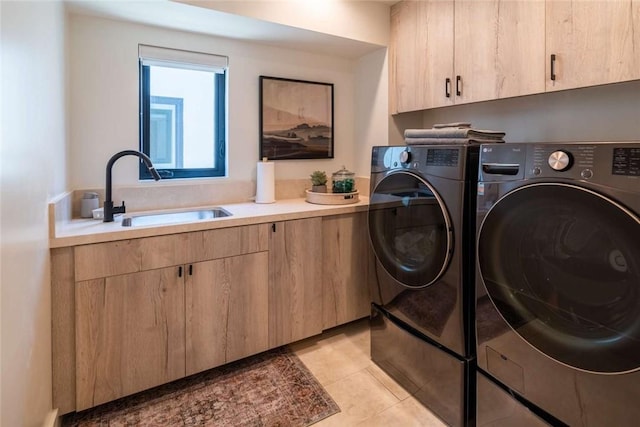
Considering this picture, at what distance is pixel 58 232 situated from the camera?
5.07 ft

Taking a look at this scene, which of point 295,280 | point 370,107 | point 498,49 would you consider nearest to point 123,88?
point 295,280

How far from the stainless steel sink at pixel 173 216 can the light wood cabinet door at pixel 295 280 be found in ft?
1.24

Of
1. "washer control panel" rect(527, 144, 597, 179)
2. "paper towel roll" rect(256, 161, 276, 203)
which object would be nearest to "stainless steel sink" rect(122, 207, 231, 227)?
"paper towel roll" rect(256, 161, 276, 203)

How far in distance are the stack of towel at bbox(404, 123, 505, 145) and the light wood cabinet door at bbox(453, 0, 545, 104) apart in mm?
259

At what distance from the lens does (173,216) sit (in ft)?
7.07

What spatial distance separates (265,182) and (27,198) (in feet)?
4.64

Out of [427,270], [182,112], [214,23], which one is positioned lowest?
[427,270]

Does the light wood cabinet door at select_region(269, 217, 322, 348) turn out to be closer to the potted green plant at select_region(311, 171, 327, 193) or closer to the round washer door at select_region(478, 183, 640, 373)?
the potted green plant at select_region(311, 171, 327, 193)

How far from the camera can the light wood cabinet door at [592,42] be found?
4.37 feet

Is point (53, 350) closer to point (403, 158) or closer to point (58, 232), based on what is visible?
point (58, 232)

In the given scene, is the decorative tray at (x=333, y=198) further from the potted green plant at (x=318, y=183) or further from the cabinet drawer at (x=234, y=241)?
the cabinet drawer at (x=234, y=241)

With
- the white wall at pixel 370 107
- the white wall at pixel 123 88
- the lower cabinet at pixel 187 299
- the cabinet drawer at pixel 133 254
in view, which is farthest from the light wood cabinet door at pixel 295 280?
the white wall at pixel 370 107

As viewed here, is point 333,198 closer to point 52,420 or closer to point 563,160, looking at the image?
point 563,160

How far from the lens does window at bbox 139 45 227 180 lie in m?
2.19
